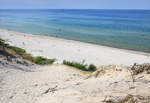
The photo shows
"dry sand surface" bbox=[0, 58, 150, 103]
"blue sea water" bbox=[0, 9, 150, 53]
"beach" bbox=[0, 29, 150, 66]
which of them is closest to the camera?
"dry sand surface" bbox=[0, 58, 150, 103]

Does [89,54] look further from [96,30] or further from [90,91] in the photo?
[96,30]

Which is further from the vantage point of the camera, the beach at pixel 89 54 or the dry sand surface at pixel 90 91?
the beach at pixel 89 54

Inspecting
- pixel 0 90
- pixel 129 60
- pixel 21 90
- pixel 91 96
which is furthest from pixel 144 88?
pixel 129 60

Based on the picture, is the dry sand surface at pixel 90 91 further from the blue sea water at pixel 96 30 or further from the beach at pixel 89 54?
the blue sea water at pixel 96 30

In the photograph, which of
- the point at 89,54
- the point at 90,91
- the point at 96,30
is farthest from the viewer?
the point at 96,30

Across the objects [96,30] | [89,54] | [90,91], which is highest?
[96,30]

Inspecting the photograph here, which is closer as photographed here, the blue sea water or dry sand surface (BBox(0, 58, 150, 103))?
dry sand surface (BBox(0, 58, 150, 103))

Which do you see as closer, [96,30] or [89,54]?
[89,54]

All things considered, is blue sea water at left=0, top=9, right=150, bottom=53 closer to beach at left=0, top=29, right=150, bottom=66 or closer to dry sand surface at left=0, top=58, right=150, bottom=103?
beach at left=0, top=29, right=150, bottom=66

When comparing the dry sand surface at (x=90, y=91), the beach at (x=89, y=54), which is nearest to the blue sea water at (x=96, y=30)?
the beach at (x=89, y=54)

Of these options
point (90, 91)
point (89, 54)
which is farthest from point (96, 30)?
point (90, 91)

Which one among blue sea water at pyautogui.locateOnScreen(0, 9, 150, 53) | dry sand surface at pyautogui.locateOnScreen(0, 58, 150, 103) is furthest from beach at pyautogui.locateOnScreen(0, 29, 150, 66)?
dry sand surface at pyautogui.locateOnScreen(0, 58, 150, 103)

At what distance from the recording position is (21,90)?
548 centimetres

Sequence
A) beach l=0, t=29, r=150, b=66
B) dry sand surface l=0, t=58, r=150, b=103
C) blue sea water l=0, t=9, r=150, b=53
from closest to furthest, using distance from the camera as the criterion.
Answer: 1. dry sand surface l=0, t=58, r=150, b=103
2. beach l=0, t=29, r=150, b=66
3. blue sea water l=0, t=9, r=150, b=53
